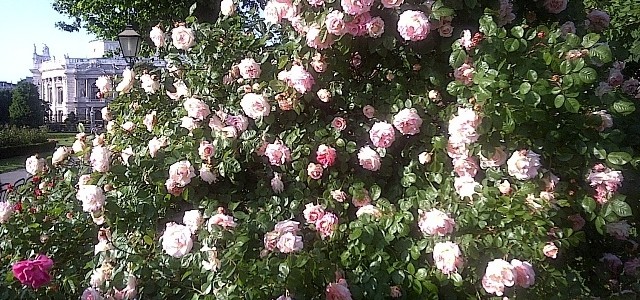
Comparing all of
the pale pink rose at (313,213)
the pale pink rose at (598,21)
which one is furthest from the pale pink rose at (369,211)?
the pale pink rose at (598,21)

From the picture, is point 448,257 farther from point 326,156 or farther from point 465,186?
point 326,156

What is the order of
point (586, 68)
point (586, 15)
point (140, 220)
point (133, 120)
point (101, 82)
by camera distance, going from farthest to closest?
point (101, 82)
point (133, 120)
point (586, 15)
point (140, 220)
point (586, 68)

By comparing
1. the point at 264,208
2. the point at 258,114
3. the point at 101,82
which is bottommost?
the point at 101,82

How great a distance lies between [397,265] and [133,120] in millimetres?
1771

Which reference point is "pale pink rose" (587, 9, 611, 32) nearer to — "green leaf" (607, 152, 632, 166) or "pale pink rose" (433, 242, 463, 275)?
"green leaf" (607, 152, 632, 166)

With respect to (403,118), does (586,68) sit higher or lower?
higher

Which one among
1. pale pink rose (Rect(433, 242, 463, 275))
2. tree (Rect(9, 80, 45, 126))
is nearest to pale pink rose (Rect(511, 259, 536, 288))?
pale pink rose (Rect(433, 242, 463, 275))

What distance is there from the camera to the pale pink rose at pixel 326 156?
92.8 inches

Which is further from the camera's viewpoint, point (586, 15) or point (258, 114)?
point (586, 15)

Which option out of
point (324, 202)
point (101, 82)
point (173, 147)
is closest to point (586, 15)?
point (324, 202)

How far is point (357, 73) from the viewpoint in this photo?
8.57 ft

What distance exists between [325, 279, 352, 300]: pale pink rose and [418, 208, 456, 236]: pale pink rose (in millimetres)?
317

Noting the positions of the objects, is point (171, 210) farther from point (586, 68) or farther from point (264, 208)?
point (586, 68)

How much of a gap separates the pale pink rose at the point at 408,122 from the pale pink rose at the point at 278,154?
42cm
